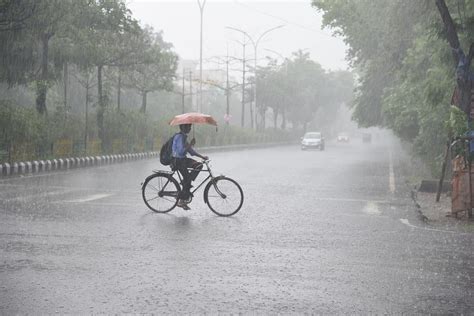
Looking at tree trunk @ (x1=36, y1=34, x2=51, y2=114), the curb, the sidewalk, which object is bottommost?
the sidewalk

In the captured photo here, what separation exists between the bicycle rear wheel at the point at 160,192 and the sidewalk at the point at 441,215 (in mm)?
4489

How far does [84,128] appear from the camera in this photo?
102 feet

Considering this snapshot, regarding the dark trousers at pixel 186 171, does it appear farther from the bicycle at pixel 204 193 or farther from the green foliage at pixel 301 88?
the green foliage at pixel 301 88

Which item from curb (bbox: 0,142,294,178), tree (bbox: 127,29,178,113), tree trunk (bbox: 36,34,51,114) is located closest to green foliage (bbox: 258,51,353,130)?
tree (bbox: 127,29,178,113)

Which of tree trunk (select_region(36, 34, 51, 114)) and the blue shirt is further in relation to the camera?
tree trunk (select_region(36, 34, 51, 114))

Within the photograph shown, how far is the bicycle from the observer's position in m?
12.3

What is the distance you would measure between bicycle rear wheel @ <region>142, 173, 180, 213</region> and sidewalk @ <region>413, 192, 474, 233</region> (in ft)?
14.7

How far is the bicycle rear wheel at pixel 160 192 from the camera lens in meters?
12.5

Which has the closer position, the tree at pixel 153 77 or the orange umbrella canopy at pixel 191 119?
the orange umbrella canopy at pixel 191 119

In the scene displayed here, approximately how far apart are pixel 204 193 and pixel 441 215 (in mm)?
4324

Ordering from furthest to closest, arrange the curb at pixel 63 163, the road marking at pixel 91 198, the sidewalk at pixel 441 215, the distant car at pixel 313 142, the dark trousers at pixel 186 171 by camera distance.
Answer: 1. the distant car at pixel 313 142
2. the curb at pixel 63 163
3. the road marking at pixel 91 198
4. the dark trousers at pixel 186 171
5. the sidewalk at pixel 441 215

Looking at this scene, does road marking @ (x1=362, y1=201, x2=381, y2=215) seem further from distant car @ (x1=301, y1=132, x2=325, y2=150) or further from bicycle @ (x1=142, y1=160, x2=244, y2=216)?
distant car @ (x1=301, y1=132, x2=325, y2=150)

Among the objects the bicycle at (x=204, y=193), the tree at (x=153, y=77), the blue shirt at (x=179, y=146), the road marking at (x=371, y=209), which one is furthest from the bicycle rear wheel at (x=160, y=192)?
the tree at (x=153, y=77)

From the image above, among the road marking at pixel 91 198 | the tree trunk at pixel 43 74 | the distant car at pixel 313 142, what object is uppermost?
the tree trunk at pixel 43 74
